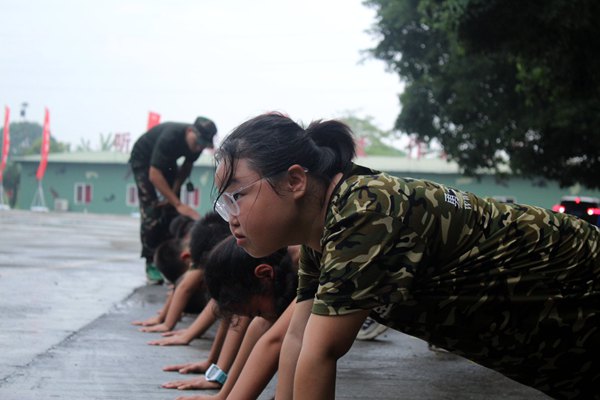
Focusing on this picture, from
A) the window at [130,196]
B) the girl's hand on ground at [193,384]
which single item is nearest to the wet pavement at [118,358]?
the girl's hand on ground at [193,384]

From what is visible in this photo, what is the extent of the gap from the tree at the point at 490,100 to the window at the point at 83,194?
30479 mm

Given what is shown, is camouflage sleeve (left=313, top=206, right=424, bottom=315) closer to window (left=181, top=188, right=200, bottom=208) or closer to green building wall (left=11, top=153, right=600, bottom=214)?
window (left=181, top=188, right=200, bottom=208)

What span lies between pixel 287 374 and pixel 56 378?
1983mm

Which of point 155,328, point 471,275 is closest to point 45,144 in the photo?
point 155,328

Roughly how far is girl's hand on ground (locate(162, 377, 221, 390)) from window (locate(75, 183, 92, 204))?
5562 centimetres

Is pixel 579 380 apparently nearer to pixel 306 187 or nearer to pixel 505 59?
pixel 306 187

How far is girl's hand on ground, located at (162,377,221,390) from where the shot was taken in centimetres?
457

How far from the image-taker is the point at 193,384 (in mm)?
4590

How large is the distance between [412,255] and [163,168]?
6892 millimetres

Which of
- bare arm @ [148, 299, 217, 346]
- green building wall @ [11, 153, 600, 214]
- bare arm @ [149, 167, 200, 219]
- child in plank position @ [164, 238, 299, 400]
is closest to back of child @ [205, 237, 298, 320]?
child in plank position @ [164, 238, 299, 400]

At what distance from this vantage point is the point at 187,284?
6.27 m

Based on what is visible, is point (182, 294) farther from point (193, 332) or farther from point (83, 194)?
point (83, 194)

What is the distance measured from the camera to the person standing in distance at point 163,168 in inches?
357

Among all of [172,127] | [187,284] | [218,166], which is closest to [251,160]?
[218,166]
